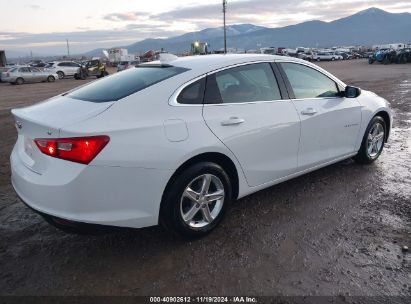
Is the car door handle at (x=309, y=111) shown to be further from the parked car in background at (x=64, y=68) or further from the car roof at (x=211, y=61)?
the parked car in background at (x=64, y=68)

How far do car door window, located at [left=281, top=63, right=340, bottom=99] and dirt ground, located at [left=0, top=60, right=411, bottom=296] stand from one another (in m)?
1.15

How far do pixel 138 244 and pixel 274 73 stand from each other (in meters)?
2.24

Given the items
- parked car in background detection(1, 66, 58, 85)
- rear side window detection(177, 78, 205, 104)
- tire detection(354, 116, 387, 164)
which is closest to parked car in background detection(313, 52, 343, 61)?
parked car in background detection(1, 66, 58, 85)

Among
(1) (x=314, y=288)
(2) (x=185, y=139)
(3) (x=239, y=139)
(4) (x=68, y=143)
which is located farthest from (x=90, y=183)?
(1) (x=314, y=288)

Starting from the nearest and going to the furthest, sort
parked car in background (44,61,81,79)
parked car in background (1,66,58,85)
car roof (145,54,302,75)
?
1. car roof (145,54,302,75)
2. parked car in background (1,66,58,85)
3. parked car in background (44,61,81,79)

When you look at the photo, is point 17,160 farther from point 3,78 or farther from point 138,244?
point 3,78

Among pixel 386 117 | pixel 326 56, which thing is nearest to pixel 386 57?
pixel 326 56

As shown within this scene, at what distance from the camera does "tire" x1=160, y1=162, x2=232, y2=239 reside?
3.09 metres

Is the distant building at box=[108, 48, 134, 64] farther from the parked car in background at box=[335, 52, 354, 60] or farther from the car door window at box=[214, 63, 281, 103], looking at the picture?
the car door window at box=[214, 63, 281, 103]

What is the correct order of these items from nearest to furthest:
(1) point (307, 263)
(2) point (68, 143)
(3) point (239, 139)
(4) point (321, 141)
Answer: (2) point (68, 143) → (1) point (307, 263) → (3) point (239, 139) → (4) point (321, 141)

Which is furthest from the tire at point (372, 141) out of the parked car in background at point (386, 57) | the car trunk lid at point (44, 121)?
the parked car in background at point (386, 57)

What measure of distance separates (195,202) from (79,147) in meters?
1.14

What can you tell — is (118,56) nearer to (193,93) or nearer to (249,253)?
(193,93)

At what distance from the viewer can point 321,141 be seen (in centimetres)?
432
